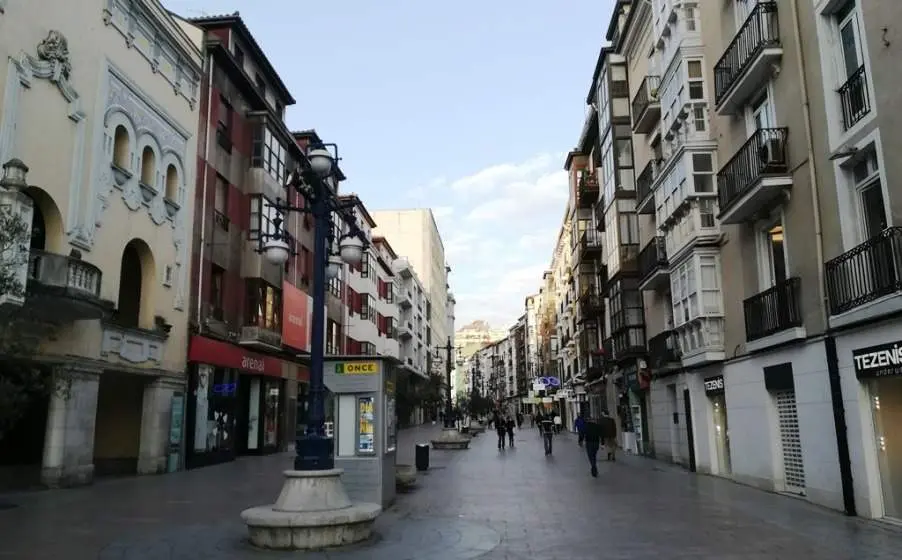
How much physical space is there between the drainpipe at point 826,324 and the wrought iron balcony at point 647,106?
9.92m

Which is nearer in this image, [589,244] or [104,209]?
[104,209]

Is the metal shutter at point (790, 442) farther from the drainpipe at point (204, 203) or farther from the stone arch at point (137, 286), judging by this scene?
the drainpipe at point (204, 203)

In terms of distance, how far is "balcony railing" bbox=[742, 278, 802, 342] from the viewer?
13922 millimetres

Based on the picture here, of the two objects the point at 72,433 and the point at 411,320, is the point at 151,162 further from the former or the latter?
the point at 411,320

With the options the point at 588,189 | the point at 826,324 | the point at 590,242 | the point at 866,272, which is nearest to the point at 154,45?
the point at 826,324

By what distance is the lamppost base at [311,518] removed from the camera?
29.7 feet

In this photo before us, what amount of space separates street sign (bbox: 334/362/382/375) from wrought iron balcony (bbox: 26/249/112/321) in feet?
22.5

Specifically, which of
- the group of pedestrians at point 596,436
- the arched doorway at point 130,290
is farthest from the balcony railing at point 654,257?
the arched doorway at point 130,290

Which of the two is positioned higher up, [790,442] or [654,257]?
A: [654,257]

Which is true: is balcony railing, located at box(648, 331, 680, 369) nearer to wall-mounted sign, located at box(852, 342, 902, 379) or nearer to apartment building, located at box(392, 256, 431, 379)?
wall-mounted sign, located at box(852, 342, 902, 379)

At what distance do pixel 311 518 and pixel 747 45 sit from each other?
1373 centimetres

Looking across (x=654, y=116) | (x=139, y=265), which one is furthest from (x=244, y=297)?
(x=654, y=116)

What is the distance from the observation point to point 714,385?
62.2 feet

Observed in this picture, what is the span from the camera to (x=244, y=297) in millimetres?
28609
